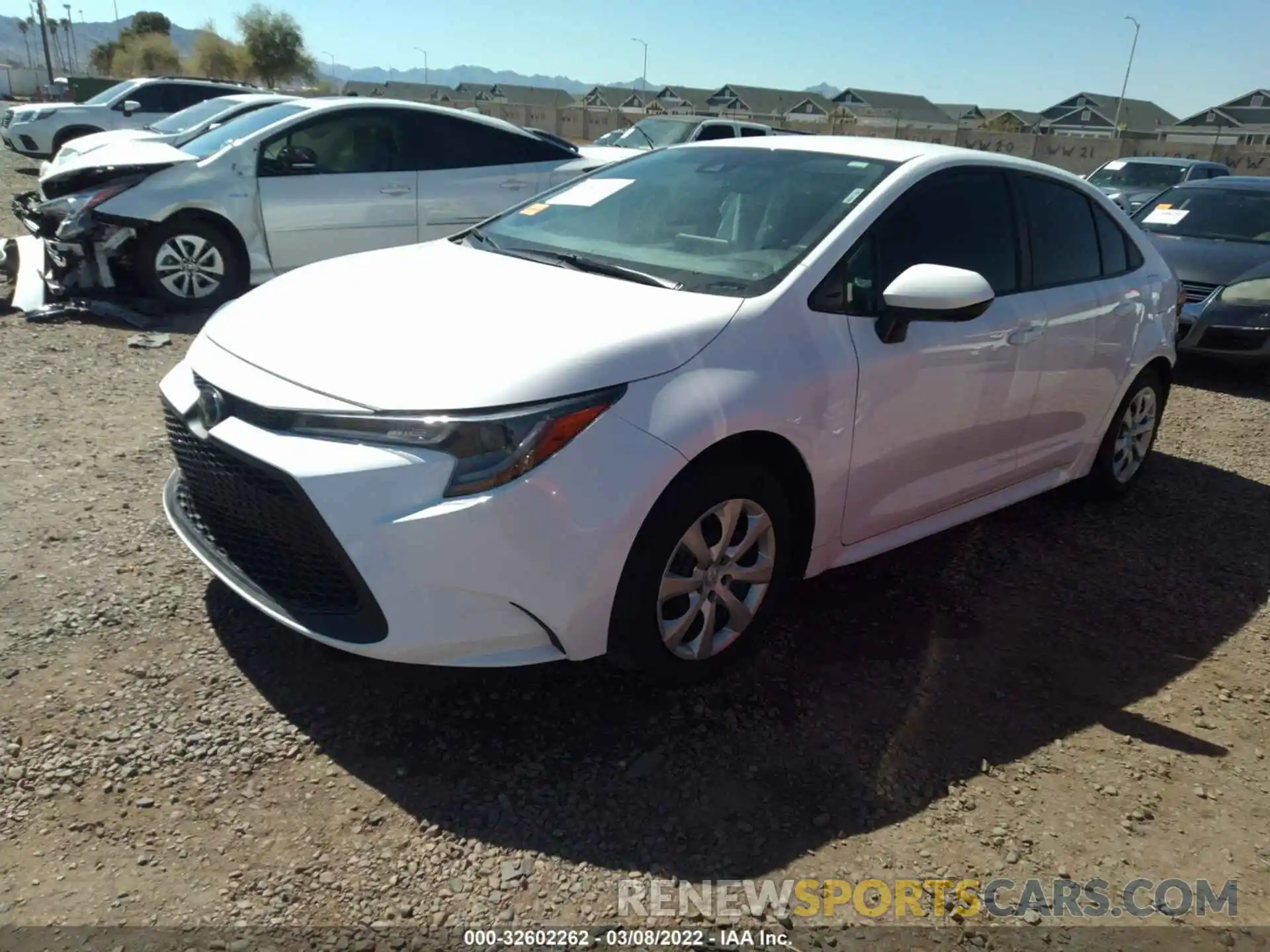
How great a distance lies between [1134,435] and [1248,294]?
3637 mm

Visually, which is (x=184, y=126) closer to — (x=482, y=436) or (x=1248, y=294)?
(x=482, y=436)

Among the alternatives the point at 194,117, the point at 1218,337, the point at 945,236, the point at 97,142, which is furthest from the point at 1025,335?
the point at 194,117

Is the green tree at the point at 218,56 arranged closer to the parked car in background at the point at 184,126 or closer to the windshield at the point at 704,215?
the parked car in background at the point at 184,126

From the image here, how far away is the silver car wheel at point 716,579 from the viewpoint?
9.21 ft

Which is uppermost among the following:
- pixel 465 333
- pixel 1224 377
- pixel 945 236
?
pixel 945 236

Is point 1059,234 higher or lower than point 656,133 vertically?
lower

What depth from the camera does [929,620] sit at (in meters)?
3.63

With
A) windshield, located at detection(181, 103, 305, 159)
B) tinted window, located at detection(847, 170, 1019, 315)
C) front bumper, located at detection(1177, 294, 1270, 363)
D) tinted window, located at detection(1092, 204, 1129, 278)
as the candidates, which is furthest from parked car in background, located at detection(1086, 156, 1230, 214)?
tinted window, located at detection(847, 170, 1019, 315)

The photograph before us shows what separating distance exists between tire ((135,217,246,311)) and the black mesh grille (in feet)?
16.8

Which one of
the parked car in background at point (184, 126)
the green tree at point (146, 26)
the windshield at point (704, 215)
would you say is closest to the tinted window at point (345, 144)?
the parked car in background at point (184, 126)

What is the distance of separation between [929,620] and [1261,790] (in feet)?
3.76

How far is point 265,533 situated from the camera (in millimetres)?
2619

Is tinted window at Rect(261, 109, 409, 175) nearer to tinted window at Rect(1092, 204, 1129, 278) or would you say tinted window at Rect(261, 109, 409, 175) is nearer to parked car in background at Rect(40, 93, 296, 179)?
parked car in background at Rect(40, 93, 296, 179)

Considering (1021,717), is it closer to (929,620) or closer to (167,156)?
(929,620)
